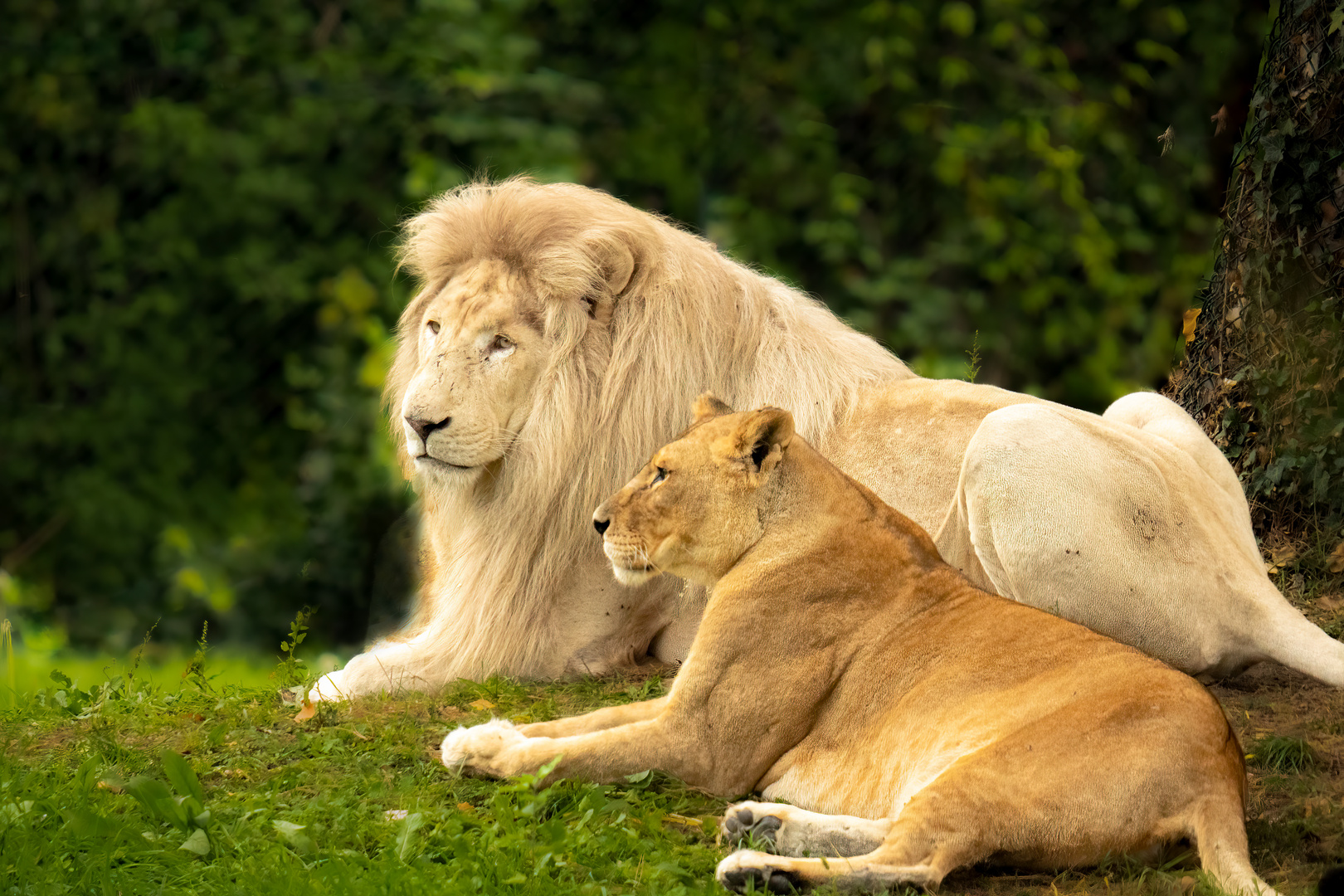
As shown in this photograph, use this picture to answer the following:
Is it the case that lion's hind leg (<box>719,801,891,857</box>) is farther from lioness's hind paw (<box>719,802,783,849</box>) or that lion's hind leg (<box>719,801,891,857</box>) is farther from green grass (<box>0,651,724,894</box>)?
green grass (<box>0,651,724,894</box>)

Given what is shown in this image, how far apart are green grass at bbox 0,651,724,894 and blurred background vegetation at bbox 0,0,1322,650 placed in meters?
5.40

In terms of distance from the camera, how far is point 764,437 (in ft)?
11.8

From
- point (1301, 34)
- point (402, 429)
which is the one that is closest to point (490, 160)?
point (402, 429)

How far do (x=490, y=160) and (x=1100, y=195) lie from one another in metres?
4.57

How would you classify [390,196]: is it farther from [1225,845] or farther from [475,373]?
[1225,845]

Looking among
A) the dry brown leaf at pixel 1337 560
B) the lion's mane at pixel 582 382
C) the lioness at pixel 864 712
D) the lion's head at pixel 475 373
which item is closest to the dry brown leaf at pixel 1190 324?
the dry brown leaf at pixel 1337 560

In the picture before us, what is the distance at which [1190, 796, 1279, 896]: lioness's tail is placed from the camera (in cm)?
279

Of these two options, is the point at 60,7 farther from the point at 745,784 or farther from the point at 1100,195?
the point at 745,784

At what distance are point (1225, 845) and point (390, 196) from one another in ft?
27.6

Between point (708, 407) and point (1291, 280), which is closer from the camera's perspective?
point (708, 407)

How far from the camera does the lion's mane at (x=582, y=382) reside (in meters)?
4.64

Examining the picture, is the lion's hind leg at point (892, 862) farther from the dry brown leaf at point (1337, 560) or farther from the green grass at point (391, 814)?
the dry brown leaf at point (1337, 560)

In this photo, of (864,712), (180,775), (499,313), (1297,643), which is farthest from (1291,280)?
(180,775)

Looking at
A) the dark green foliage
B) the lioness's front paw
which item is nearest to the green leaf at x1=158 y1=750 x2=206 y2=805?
the lioness's front paw
